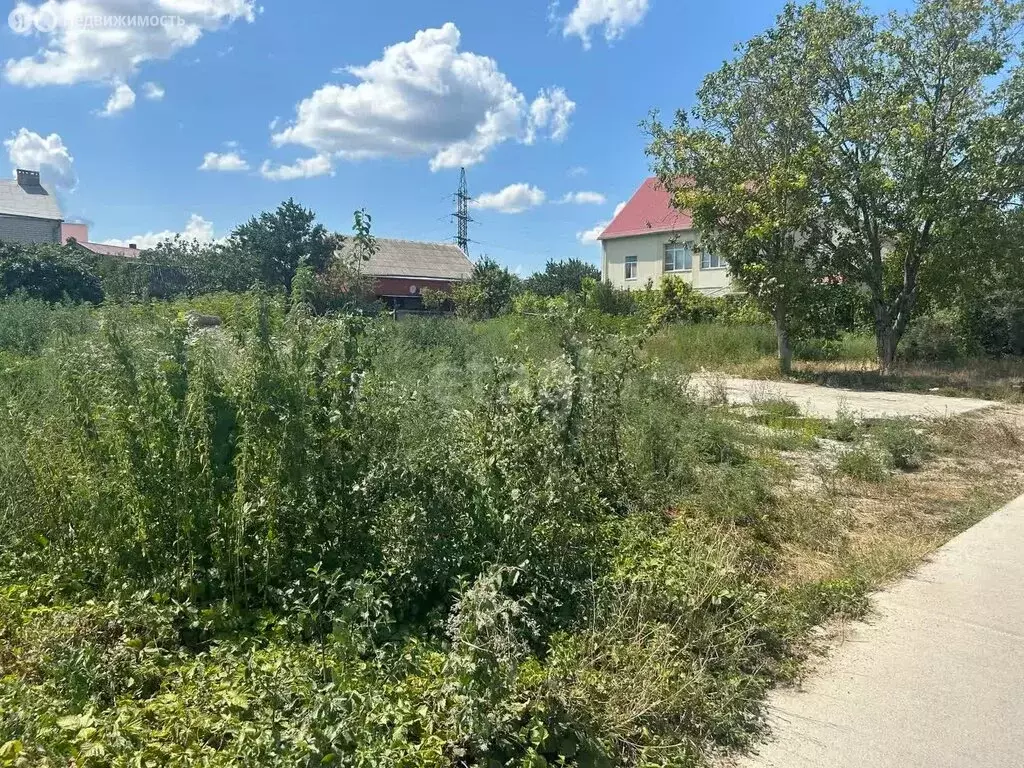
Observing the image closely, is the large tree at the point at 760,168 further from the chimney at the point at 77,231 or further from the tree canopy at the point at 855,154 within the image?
the chimney at the point at 77,231

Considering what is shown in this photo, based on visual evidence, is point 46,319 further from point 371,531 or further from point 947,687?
point 947,687

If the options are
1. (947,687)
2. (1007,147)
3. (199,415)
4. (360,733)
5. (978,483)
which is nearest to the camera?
(360,733)

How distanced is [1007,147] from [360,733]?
16.5 metres

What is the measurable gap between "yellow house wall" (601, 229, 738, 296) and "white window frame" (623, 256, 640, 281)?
58 mm

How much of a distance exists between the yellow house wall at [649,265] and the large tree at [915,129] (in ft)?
55.2

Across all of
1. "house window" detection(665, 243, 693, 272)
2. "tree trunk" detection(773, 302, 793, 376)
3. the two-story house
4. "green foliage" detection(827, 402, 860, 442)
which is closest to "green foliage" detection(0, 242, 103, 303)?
the two-story house

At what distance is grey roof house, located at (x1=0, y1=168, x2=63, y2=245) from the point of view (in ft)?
138

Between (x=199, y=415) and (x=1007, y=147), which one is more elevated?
(x=1007, y=147)

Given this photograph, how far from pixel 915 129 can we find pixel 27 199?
48.4 meters

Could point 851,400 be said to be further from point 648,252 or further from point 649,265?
point 648,252

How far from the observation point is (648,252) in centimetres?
3678

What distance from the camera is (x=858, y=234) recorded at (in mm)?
15523

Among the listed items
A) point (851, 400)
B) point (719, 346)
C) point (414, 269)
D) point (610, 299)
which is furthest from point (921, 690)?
point (414, 269)

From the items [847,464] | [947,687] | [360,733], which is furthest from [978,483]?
[360,733]
